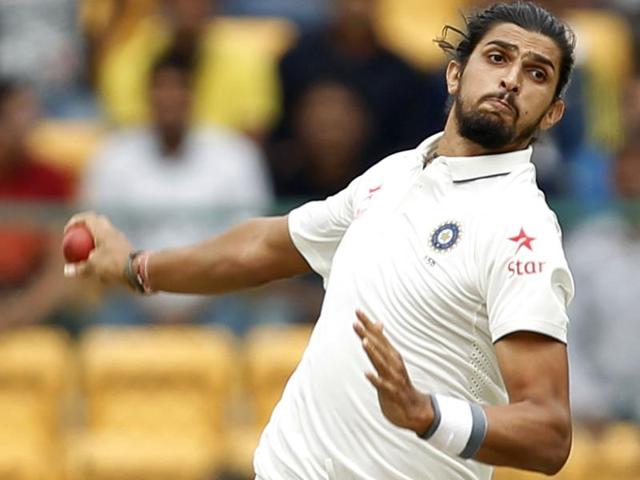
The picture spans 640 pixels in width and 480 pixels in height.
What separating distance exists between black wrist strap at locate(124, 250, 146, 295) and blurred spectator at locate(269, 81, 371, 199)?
3.64 metres

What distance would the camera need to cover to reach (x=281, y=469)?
521cm

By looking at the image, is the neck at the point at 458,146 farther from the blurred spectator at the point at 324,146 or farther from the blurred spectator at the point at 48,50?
the blurred spectator at the point at 48,50

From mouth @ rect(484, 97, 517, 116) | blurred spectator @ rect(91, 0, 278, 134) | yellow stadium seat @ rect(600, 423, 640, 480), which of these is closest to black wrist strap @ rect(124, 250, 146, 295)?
mouth @ rect(484, 97, 517, 116)

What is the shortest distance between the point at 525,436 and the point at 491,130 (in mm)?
987

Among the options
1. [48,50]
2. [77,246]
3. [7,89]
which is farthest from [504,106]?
[48,50]

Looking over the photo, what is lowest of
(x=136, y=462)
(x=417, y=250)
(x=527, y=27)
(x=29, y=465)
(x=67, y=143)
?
(x=29, y=465)

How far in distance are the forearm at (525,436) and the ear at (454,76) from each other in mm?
1157

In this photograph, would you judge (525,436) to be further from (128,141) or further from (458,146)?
(128,141)

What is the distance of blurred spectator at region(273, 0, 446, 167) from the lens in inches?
394

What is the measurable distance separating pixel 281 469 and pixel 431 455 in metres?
0.47

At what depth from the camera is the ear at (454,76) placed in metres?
5.39

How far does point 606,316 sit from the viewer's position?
28.9ft

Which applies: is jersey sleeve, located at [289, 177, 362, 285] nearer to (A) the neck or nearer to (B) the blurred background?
(A) the neck

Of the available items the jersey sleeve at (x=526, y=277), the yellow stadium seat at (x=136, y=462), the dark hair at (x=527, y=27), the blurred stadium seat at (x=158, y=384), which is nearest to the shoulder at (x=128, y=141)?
the blurred stadium seat at (x=158, y=384)
